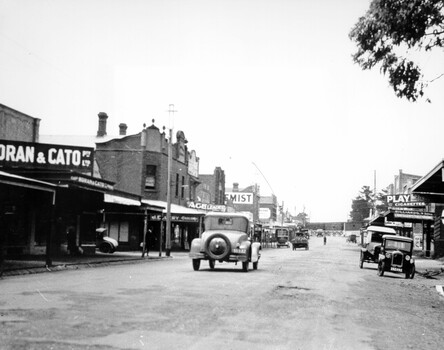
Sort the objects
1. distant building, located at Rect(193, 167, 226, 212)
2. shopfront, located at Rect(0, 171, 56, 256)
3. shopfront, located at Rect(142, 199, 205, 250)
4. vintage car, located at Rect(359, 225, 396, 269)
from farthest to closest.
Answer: distant building, located at Rect(193, 167, 226, 212)
shopfront, located at Rect(142, 199, 205, 250)
vintage car, located at Rect(359, 225, 396, 269)
shopfront, located at Rect(0, 171, 56, 256)

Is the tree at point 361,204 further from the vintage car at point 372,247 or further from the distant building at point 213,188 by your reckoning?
the vintage car at point 372,247

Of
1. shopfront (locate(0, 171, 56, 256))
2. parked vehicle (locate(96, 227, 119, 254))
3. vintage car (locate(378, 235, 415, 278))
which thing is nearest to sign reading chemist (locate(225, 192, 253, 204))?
parked vehicle (locate(96, 227, 119, 254))

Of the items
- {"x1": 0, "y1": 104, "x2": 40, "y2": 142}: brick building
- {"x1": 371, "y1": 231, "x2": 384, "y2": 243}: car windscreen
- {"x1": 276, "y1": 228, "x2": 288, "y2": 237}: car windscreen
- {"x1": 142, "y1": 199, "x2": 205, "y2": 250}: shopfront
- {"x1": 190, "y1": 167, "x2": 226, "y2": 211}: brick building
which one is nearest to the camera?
{"x1": 371, "y1": 231, "x2": 384, "y2": 243}: car windscreen

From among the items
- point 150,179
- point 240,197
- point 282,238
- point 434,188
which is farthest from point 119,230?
point 240,197

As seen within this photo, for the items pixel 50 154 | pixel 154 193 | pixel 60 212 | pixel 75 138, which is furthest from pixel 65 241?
pixel 75 138

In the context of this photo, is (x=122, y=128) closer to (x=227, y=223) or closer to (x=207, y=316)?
(x=227, y=223)

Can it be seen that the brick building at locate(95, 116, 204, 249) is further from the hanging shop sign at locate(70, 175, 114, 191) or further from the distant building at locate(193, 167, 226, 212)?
the distant building at locate(193, 167, 226, 212)

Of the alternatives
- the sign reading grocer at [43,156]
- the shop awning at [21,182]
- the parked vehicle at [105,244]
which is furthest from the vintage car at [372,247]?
the shop awning at [21,182]

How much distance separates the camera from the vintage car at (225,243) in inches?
811

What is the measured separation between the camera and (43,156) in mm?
25562

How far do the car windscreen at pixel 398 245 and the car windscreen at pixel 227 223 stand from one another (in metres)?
6.42

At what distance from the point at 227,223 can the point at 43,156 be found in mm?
9439

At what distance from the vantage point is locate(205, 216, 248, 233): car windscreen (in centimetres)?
2223

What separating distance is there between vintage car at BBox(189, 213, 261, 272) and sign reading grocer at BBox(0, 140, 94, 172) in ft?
23.9
